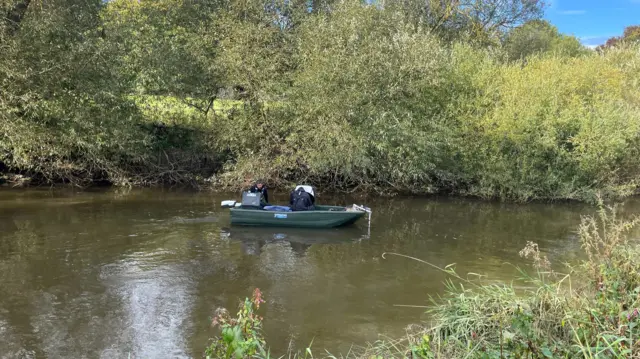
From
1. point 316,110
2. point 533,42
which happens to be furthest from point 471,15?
point 316,110

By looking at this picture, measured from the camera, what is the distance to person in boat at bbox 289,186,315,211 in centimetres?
1259

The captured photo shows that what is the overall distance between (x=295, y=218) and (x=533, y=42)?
26.5m

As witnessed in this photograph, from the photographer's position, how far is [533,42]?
31.6 metres

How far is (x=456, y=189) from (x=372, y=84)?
5714 mm

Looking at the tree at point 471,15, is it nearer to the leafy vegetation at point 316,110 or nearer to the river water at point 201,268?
the leafy vegetation at point 316,110

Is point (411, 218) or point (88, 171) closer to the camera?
point (411, 218)

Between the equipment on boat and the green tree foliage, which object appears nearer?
the equipment on boat

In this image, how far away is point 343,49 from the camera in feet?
54.4

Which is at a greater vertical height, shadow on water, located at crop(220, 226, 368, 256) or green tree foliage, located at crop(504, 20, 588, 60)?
green tree foliage, located at crop(504, 20, 588, 60)

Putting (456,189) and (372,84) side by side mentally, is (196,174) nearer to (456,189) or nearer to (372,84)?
(372,84)

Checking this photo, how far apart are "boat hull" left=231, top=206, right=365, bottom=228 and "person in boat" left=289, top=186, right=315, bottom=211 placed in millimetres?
267

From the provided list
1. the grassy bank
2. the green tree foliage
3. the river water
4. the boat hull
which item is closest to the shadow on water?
the river water

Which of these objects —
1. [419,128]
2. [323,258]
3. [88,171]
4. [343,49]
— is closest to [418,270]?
[323,258]

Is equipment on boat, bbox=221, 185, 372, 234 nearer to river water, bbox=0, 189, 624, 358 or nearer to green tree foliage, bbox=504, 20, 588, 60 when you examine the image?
river water, bbox=0, 189, 624, 358
